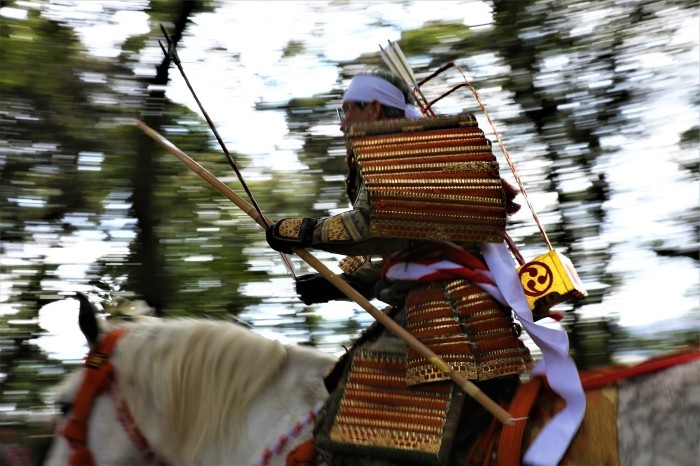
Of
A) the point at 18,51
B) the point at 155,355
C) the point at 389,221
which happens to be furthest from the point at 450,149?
the point at 18,51

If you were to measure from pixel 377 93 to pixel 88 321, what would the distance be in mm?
1406

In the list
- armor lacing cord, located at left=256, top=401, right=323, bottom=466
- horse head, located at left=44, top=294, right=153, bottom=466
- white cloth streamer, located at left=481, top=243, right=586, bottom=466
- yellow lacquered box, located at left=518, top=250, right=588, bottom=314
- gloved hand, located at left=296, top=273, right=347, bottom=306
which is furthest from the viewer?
gloved hand, located at left=296, top=273, right=347, bottom=306

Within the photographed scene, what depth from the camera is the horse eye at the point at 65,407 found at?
10.6 ft

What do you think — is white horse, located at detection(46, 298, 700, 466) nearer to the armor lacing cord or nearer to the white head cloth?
the armor lacing cord

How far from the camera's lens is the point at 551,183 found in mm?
7305

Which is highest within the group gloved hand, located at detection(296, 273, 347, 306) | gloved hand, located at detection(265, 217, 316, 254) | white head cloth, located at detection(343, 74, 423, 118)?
white head cloth, located at detection(343, 74, 423, 118)

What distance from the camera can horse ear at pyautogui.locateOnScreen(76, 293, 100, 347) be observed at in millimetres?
3240

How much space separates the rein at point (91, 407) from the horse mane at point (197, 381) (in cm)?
4

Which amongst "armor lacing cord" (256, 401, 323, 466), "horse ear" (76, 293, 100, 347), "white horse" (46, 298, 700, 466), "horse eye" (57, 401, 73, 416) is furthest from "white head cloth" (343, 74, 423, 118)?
"horse eye" (57, 401, 73, 416)

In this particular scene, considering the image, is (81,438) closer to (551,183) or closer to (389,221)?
(389,221)

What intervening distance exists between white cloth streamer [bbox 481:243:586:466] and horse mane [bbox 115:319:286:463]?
899 millimetres

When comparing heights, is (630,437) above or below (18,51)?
below

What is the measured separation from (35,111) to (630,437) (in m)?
5.61

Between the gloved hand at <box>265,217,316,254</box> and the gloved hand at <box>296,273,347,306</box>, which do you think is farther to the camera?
the gloved hand at <box>296,273,347,306</box>
